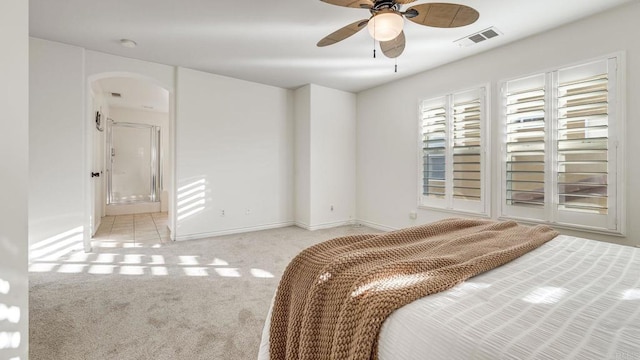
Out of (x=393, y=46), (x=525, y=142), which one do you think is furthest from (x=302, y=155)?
(x=525, y=142)

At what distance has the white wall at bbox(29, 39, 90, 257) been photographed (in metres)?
3.19

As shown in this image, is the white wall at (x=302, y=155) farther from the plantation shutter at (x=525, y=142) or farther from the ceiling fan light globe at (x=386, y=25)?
the ceiling fan light globe at (x=386, y=25)

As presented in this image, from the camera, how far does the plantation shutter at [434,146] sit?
3859 mm

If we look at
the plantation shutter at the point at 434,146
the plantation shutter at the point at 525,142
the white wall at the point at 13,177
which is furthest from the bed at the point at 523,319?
the plantation shutter at the point at 434,146

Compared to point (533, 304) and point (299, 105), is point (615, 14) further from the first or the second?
point (299, 105)

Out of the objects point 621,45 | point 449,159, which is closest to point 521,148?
point 449,159

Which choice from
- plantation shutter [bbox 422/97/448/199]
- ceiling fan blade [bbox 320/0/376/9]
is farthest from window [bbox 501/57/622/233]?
ceiling fan blade [bbox 320/0/376/9]

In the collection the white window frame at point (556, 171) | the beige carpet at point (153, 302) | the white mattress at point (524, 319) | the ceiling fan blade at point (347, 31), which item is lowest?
the beige carpet at point (153, 302)

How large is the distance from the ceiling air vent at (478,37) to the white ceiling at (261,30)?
0.07 m

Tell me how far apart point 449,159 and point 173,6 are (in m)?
3.48

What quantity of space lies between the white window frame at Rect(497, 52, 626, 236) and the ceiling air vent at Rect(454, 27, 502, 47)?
0.53 m

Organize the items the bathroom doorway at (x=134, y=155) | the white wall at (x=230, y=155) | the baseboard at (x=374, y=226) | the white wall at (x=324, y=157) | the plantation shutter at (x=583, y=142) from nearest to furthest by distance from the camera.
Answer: the plantation shutter at (x=583, y=142), the white wall at (x=230, y=155), the baseboard at (x=374, y=226), the white wall at (x=324, y=157), the bathroom doorway at (x=134, y=155)

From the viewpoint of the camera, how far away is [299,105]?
5008 mm

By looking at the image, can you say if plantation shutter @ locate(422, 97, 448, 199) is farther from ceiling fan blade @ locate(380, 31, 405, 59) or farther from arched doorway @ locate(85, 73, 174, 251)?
arched doorway @ locate(85, 73, 174, 251)
